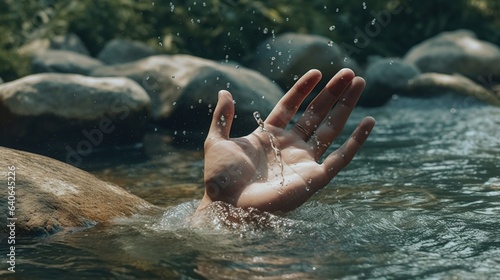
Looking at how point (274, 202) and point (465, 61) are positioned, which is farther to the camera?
point (465, 61)

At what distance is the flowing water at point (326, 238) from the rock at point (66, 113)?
69.2 inches

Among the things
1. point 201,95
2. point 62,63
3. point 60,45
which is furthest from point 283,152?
point 60,45

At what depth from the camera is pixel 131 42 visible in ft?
40.0

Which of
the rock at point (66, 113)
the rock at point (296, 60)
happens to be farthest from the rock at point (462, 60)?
the rock at point (66, 113)

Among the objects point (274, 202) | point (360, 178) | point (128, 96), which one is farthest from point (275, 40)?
point (274, 202)

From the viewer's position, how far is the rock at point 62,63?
33.7ft

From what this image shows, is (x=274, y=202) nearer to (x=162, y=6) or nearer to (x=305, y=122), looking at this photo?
(x=305, y=122)

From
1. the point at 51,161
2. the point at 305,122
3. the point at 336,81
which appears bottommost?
the point at 51,161

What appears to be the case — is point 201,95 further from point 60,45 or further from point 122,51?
point 60,45

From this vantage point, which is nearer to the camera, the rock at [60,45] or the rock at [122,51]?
the rock at [122,51]

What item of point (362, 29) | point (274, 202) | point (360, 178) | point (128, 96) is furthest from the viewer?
point (362, 29)

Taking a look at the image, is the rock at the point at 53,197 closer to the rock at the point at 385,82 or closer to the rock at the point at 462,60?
the rock at the point at 385,82

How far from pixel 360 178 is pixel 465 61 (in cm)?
860

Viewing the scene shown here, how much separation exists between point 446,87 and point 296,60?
7.60 ft
